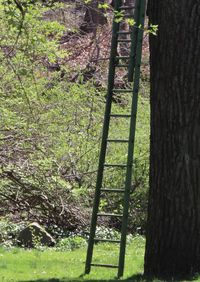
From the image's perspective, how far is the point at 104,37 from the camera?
81.1ft

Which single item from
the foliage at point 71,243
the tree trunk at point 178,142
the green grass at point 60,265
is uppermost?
the tree trunk at point 178,142

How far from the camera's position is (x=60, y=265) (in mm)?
12703

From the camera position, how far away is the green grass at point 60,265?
1078cm

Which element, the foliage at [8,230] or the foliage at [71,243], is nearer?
the foliage at [71,243]

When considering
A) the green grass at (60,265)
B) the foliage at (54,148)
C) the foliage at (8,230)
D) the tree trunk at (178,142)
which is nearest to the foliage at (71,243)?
the green grass at (60,265)

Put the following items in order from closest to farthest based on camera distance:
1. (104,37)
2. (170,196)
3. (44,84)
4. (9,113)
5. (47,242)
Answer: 1. (170,196)
2. (9,113)
3. (47,242)
4. (44,84)
5. (104,37)

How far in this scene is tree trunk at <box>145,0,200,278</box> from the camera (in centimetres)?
1010

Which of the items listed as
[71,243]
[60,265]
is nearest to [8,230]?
[71,243]

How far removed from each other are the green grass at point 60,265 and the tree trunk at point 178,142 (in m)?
0.70

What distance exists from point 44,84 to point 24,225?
334cm

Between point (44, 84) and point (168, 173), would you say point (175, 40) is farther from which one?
point (44, 84)

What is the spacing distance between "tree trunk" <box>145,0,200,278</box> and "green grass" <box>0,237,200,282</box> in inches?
27.4

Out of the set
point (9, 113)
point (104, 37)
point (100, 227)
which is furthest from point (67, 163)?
point (104, 37)

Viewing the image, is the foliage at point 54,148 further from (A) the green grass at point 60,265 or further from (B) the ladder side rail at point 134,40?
(B) the ladder side rail at point 134,40
